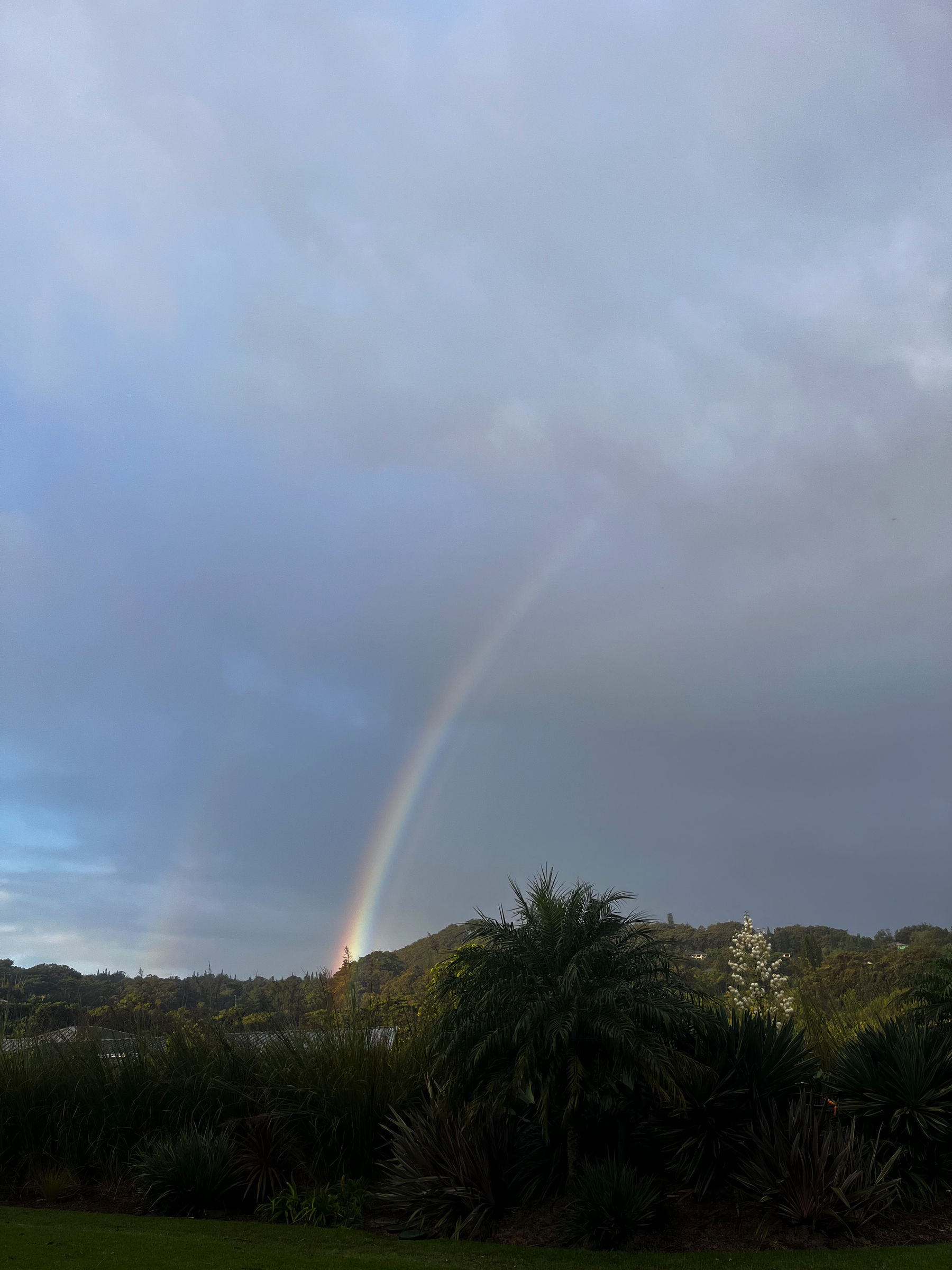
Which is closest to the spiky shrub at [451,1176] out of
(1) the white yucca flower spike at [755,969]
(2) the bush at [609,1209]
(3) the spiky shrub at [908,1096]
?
(2) the bush at [609,1209]

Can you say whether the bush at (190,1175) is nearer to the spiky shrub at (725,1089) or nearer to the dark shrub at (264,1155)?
the dark shrub at (264,1155)

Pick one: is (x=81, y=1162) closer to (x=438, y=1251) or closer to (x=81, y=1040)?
(x=81, y=1040)

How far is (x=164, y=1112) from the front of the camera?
16.8 m

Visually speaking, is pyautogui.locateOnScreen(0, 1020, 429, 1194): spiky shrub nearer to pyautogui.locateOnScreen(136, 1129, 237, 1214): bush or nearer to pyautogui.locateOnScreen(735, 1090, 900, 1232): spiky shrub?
pyautogui.locateOnScreen(136, 1129, 237, 1214): bush

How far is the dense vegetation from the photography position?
1198 centimetres

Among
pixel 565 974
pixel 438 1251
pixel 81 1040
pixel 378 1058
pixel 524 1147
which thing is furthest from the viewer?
pixel 81 1040

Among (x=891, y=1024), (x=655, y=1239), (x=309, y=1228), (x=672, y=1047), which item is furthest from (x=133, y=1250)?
(x=891, y=1024)

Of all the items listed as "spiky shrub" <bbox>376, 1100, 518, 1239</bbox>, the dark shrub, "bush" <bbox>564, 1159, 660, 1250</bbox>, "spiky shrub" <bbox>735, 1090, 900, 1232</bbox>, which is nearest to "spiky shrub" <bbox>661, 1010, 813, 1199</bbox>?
"spiky shrub" <bbox>735, 1090, 900, 1232</bbox>

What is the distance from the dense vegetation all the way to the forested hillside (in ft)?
2.55

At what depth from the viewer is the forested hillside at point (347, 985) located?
18484mm

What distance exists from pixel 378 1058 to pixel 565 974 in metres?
5.56

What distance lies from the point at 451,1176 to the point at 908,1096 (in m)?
6.54

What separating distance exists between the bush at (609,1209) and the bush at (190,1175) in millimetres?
5941

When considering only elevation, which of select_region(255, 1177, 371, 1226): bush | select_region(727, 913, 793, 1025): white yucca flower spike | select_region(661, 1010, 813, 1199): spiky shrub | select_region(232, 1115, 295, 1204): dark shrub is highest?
select_region(727, 913, 793, 1025): white yucca flower spike
